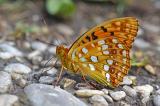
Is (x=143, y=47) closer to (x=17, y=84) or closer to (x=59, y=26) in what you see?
(x=59, y=26)

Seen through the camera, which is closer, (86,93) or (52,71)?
(86,93)

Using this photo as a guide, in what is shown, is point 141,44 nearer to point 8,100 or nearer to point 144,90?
point 144,90

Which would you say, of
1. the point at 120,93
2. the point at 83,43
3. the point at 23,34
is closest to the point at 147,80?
the point at 120,93

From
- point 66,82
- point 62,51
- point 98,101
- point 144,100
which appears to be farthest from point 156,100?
point 62,51

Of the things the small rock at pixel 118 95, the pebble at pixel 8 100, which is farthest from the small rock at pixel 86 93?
the pebble at pixel 8 100

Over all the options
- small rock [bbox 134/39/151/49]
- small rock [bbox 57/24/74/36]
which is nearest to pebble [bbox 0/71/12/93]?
small rock [bbox 57/24/74/36]

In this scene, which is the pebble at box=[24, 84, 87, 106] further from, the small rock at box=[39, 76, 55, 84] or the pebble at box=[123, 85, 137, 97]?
the pebble at box=[123, 85, 137, 97]

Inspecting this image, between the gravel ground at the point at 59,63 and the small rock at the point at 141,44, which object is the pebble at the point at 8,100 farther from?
the small rock at the point at 141,44
